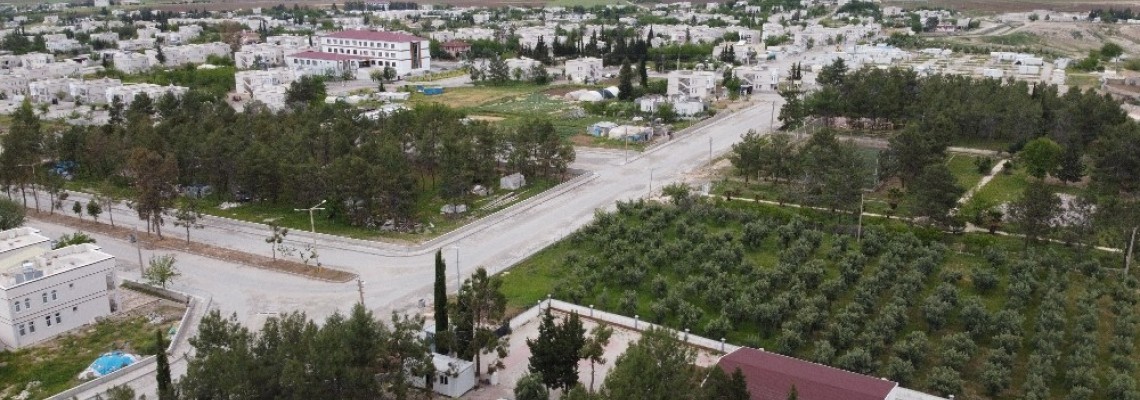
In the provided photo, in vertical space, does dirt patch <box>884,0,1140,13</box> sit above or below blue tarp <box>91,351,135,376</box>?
above

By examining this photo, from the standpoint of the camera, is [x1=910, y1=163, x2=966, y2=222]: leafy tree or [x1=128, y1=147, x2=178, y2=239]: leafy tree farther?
[x1=910, y1=163, x2=966, y2=222]: leafy tree

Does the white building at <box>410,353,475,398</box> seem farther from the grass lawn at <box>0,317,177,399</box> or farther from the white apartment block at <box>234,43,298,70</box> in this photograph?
the white apartment block at <box>234,43,298,70</box>

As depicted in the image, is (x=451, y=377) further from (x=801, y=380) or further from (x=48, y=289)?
(x=48, y=289)

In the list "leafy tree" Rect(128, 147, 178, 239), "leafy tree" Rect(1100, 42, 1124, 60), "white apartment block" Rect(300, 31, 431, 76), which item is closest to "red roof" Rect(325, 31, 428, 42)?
"white apartment block" Rect(300, 31, 431, 76)

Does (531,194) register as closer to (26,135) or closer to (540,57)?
(26,135)

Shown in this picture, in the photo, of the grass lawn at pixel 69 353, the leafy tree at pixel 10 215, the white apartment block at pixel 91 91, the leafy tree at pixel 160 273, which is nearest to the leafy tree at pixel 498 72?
the white apartment block at pixel 91 91

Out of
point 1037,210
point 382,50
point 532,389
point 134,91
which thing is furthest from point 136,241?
point 382,50

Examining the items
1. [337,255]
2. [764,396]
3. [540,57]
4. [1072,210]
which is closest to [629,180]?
[337,255]
